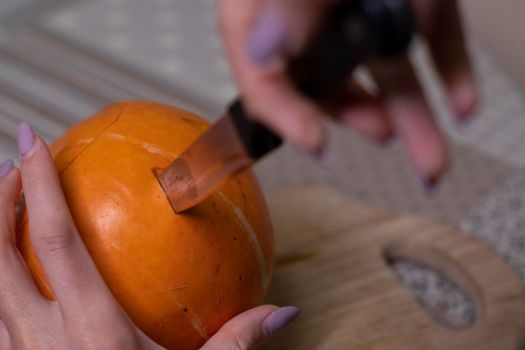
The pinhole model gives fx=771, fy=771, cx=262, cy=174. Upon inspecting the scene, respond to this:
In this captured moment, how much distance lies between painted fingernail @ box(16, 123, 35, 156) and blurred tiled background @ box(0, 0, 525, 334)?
49 centimetres

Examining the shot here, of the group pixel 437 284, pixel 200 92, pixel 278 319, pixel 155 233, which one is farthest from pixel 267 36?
pixel 200 92

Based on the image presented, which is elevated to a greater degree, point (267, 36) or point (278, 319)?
point (267, 36)

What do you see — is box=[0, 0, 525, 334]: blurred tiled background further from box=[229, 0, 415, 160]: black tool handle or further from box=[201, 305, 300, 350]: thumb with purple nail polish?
box=[229, 0, 415, 160]: black tool handle

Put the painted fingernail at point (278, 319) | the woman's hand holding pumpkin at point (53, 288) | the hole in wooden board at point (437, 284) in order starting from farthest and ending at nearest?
the hole in wooden board at point (437, 284)
the painted fingernail at point (278, 319)
the woman's hand holding pumpkin at point (53, 288)

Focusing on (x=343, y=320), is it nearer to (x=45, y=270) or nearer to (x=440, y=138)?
(x=45, y=270)

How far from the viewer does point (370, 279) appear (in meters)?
1.14

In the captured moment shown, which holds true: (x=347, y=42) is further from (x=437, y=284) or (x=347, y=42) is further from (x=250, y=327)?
(x=437, y=284)

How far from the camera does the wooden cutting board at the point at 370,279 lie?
3.46 feet

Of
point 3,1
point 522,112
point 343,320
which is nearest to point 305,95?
point 343,320

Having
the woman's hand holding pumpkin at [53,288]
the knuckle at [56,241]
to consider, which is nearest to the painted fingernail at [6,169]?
the woman's hand holding pumpkin at [53,288]

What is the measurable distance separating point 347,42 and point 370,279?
72 cm

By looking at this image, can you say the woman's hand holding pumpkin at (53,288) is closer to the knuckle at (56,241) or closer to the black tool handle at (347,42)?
the knuckle at (56,241)

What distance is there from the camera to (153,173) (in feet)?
2.72

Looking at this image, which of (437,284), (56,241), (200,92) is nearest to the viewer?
(56,241)
